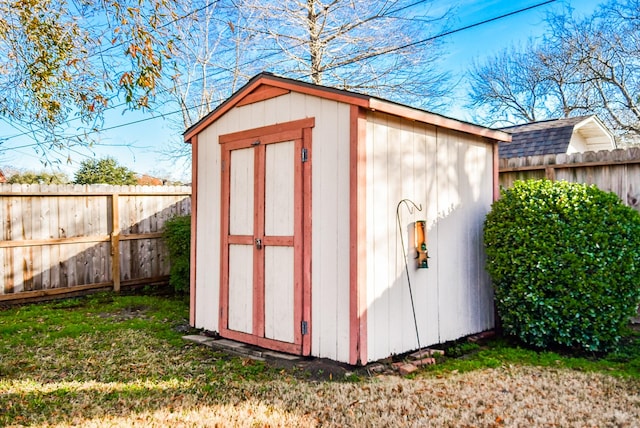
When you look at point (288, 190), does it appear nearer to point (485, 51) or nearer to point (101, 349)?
point (101, 349)

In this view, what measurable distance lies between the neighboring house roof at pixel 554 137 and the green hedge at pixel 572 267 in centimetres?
450

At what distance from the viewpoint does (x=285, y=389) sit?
11.2ft

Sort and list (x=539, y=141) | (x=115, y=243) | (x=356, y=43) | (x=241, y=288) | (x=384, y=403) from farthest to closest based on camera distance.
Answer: (x=356, y=43) → (x=539, y=141) → (x=115, y=243) → (x=241, y=288) → (x=384, y=403)

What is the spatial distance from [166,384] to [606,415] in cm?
298

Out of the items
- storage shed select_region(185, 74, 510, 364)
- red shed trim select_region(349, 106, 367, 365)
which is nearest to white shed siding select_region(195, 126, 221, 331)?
storage shed select_region(185, 74, 510, 364)

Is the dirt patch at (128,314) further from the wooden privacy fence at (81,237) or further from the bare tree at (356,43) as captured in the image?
the bare tree at (356,43)

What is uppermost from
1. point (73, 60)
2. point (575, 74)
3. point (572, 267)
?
point (575, 74)

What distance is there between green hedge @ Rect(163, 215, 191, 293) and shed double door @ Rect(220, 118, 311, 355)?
8.19ft

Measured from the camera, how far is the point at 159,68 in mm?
4090

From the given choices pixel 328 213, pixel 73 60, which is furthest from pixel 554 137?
pixel 73 60

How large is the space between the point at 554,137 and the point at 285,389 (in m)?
8.16

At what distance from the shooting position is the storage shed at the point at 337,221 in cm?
396

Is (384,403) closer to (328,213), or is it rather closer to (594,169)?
(328,213)

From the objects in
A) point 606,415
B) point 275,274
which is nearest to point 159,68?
point 275,274
